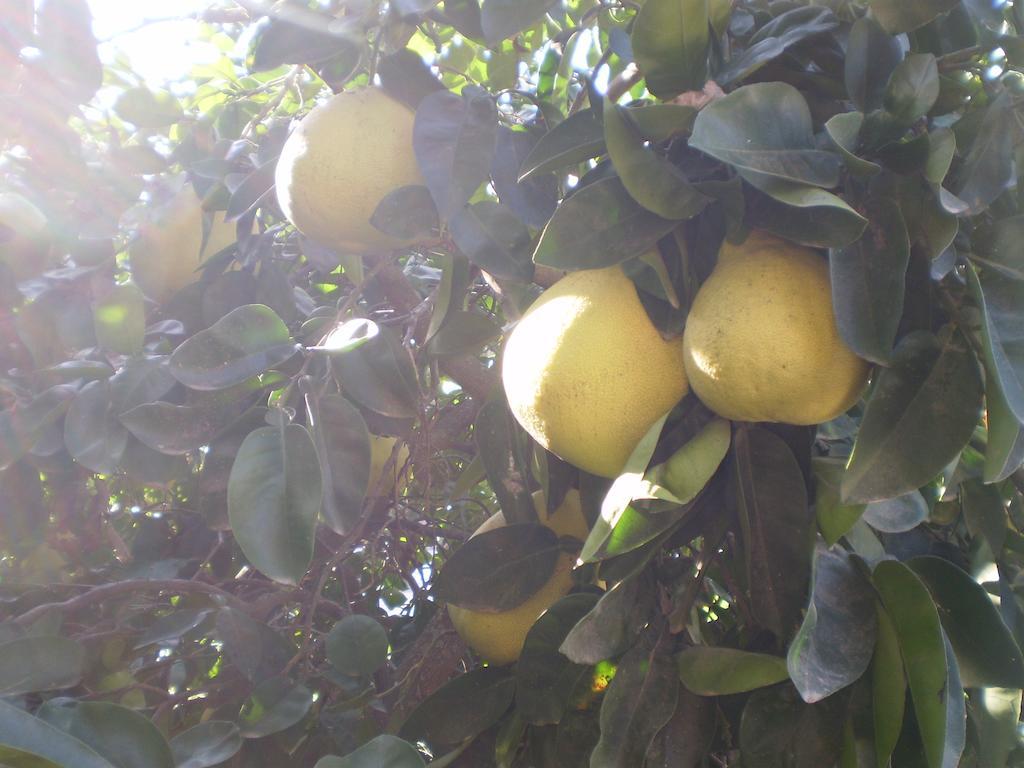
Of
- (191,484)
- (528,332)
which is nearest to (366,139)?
(528,332)

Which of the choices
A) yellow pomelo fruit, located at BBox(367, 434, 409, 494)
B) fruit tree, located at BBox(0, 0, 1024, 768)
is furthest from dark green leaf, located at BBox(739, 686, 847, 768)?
yellow pomelo fruit, located at BBox(367, 434, 409, 494)

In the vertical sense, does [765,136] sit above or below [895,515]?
above

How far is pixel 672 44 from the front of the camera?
3.45 feet

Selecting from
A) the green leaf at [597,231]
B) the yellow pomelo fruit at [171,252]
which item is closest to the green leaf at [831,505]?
the green leaf at [597,231]

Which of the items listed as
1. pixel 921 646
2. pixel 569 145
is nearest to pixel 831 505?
pixel 921 646

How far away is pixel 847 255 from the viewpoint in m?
0.98

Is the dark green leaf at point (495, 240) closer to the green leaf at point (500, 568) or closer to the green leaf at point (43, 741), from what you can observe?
the green leaf at point (500, 568)

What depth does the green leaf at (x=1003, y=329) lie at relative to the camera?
888mm

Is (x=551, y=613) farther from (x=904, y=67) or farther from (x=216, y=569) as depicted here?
(x=216, y=569)

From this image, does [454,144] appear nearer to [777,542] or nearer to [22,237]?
[777,542]

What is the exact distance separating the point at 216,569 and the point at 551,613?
1.02 m

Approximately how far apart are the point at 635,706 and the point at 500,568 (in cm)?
39

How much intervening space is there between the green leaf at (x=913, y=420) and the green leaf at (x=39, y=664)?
1.09m

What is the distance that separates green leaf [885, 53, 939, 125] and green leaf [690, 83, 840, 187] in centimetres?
10
